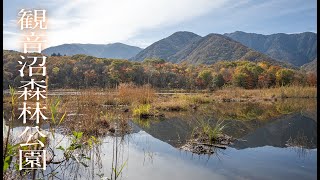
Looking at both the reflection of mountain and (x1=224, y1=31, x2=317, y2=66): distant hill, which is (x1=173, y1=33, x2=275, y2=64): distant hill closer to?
(x1=224, y1=31, x2=317, y2=66): distant hill

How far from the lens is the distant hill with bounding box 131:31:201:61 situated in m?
83.9

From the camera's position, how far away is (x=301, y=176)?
148 inches

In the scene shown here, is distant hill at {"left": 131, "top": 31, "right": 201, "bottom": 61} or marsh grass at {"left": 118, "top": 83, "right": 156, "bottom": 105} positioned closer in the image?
marsh grass at {"left": 118, "top": 83, "right": 156, "bottom": 105}

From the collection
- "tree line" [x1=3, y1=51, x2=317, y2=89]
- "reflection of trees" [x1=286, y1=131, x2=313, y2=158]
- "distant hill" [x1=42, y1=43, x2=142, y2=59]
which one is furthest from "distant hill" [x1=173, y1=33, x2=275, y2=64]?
"distant hill" [x1=42, y1=43, x2=142, y2=59]

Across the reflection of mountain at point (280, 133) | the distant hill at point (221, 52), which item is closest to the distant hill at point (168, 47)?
the distant hill at point (221, 52)

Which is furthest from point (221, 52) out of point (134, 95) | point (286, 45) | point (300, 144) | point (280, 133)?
point (300, 144)

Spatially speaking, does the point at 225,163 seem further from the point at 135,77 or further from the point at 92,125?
the point at 135,77

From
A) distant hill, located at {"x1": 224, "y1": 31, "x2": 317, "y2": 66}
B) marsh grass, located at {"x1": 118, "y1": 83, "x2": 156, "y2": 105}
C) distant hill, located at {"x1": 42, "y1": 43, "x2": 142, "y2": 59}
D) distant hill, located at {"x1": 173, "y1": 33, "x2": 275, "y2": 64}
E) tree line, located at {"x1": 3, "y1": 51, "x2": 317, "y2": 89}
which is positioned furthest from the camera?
distant hill, located at {"x1": 42, "y1": 43, "x2": 142, "y2": 59}

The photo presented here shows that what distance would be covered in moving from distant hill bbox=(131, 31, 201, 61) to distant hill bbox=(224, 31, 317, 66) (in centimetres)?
2425

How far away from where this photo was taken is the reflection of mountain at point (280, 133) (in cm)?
557

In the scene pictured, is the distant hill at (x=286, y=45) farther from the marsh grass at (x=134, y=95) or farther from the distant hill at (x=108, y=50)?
the marsh grass at (x=134, y=95)

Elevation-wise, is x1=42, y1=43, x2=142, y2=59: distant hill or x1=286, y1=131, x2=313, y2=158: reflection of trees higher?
x1=42, y1=43, x2=142, y2=59: distant hill

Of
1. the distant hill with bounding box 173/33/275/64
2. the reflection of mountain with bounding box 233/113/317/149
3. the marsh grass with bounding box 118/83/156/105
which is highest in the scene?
the distant hill with bounding box 173/33/275/64

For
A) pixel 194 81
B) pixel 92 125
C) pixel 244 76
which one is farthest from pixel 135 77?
pixel 92 125
